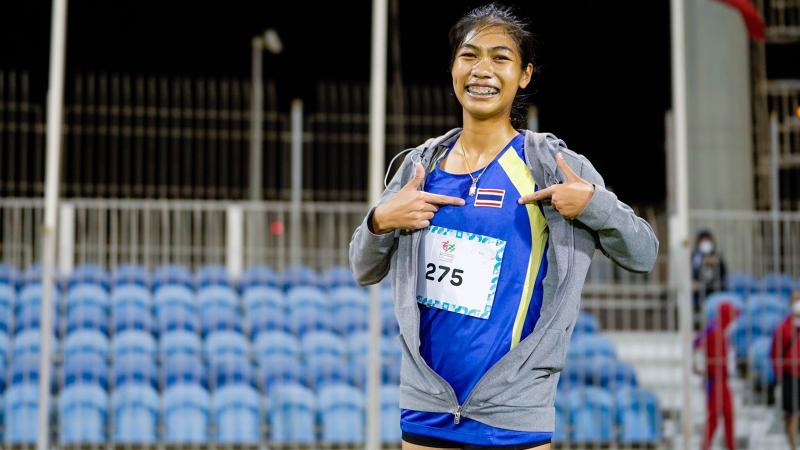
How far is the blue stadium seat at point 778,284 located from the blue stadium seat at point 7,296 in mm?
5209

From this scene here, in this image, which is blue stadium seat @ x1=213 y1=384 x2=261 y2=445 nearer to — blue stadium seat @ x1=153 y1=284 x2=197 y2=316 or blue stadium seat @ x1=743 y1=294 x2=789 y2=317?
blue stadium seat @ x1=153 y1=284 x2=197 y2=316

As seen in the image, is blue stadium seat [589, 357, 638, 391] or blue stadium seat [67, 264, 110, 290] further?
blue stadium seat [67, 264, 110, 290]

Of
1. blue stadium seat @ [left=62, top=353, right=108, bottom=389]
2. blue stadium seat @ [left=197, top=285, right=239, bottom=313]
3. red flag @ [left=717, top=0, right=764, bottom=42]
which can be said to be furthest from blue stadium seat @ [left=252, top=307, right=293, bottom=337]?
red flag @ [left=717, top=0, right=764, bottom=42]

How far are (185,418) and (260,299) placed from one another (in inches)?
54.1

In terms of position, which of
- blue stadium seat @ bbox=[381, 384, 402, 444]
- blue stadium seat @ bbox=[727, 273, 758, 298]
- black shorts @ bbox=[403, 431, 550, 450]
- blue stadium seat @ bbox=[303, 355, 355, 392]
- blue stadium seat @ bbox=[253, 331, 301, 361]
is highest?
blue stadium seat @ bbox=[727, 273, 758, 298]

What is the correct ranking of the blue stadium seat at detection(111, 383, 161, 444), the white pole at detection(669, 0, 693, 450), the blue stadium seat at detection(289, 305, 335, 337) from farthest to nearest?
1. the blue stadium seat at detection(289, 305, 335, 337)
2. the blue stadium seat at detection(111, 383, 161, 444)
3. the white pole at detection(669, 0, 693, 450)

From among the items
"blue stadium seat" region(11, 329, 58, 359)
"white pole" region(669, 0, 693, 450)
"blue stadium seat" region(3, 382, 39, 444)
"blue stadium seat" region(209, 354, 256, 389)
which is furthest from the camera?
"blue stadium seat" region(209, 354, 256, 389)

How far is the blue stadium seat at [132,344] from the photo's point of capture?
6.77 meters

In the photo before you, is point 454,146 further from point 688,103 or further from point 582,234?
point 688,103

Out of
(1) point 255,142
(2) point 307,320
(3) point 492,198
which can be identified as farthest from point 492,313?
(1) point 255,142

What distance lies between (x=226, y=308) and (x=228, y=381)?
81 centimetres

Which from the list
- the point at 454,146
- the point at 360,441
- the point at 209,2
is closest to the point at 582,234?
the point at 454,146

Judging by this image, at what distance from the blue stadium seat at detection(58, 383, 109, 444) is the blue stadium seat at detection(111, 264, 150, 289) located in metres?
1.13

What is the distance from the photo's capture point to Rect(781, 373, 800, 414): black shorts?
267 inches
